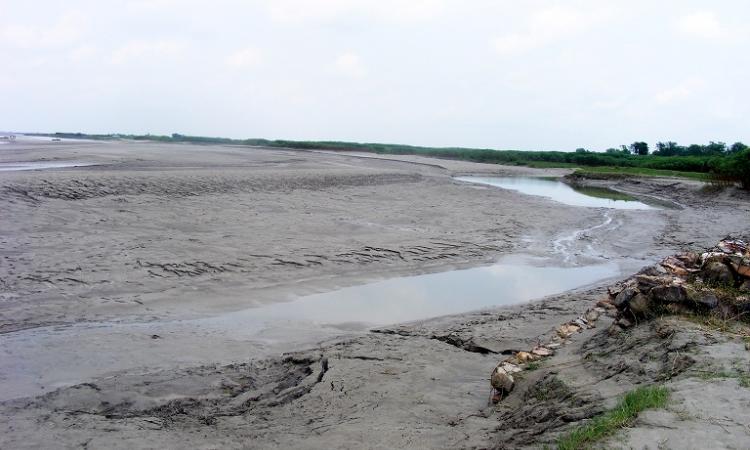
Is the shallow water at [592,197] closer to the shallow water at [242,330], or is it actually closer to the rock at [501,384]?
the shallow water at [242,330]

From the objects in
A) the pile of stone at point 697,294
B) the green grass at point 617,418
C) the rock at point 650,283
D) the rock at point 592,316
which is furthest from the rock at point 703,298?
the green grass at point 617,418

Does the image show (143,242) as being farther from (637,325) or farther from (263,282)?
(637,325)

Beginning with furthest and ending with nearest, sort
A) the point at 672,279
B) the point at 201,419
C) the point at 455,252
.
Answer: the point at 455,252 < the point at 672,279 < the point at 201,419

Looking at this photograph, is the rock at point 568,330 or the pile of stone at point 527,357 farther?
the rock at point 568,330

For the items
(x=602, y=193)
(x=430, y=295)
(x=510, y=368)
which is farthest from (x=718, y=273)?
(x=602, y=193)

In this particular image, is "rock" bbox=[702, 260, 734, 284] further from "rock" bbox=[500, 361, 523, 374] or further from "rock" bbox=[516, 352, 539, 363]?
"rock" bbox=[500, 361, 523, 374]

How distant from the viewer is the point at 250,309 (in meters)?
10.1

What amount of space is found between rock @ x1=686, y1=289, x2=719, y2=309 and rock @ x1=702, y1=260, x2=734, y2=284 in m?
0.63

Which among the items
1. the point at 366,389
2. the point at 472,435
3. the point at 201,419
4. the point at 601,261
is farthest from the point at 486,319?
the point at 601,261

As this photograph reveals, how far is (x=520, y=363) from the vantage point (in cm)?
677

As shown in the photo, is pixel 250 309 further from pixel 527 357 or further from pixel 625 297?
pixel 625 297

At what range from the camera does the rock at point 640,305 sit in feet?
22.6

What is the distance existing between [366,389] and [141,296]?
5480 millimetres

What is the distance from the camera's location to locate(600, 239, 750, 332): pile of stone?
661 cm
